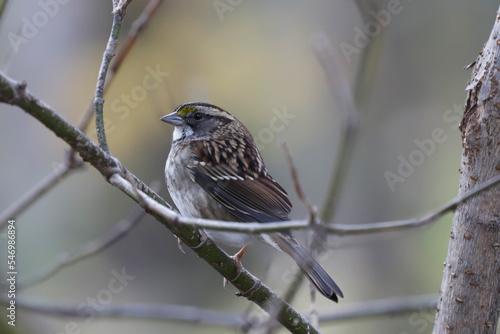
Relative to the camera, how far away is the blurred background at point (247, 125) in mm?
7980

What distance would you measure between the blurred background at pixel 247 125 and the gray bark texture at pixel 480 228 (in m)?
4.10

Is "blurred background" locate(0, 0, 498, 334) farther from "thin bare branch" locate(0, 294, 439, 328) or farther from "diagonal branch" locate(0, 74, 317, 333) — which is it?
"diagonal branch" locate(0, 74, 317, 333)

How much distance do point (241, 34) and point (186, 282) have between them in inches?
150

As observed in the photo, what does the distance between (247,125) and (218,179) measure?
423 centimetres

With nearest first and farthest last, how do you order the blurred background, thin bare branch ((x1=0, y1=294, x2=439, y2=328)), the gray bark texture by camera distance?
the gray bark texture < thin bare branch ((x1=0, y1=294, x2=439, y2=328)) < the blurred background

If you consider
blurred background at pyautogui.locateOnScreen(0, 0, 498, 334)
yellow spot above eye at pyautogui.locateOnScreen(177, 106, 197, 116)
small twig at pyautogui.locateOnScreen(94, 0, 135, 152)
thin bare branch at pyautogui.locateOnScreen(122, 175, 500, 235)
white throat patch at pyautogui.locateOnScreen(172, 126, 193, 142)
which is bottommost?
blurred background at pyautogui.locateOnScreen(0, 0, 498, 334)

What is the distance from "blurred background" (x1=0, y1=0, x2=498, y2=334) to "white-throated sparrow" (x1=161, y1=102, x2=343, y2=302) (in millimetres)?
2212

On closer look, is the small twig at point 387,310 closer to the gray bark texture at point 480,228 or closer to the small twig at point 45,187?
the gray bark texture at point 480,228

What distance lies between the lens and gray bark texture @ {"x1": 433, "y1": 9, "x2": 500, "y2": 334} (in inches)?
114

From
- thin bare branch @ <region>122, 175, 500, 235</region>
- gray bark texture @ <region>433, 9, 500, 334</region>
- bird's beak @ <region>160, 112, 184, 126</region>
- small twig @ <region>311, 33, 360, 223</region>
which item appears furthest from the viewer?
bird's beak @ <region>160, 112, 184, 126</region>

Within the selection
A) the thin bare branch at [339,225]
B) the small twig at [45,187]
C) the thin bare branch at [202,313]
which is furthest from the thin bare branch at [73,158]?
the thin bare branch at [202,313]

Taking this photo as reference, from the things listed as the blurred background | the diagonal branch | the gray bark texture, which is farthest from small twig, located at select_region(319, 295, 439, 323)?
the blurred background

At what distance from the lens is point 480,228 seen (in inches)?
114

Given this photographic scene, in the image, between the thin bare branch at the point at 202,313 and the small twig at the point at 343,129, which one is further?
the thin bare branch at the point at 202,313
